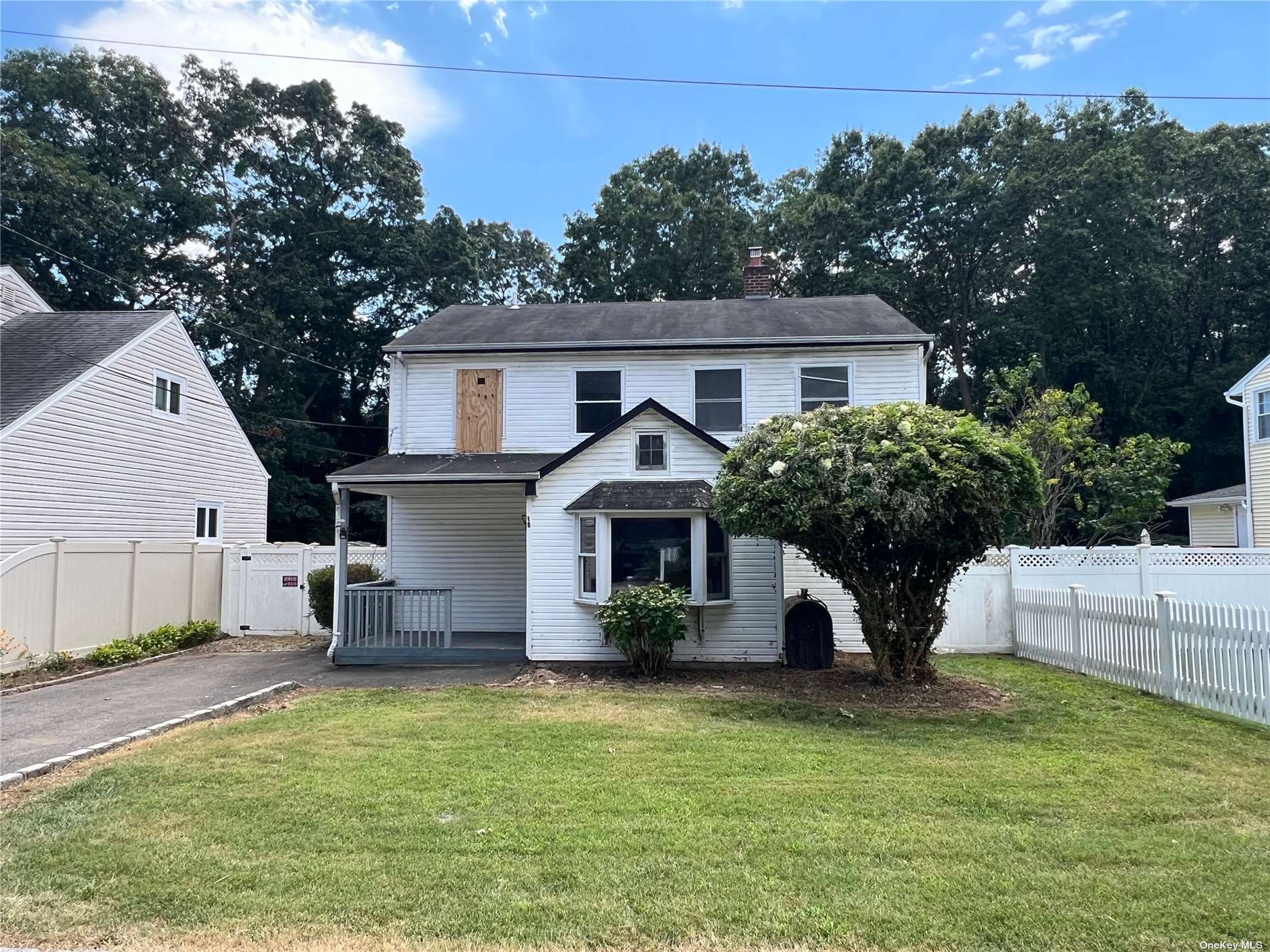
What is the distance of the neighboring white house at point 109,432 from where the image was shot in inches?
498

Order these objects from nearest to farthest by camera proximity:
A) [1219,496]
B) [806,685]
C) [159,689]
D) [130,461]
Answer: [806,685] → [159,689] → [130,461] → [1219,496]

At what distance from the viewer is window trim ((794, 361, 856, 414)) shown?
13500 millimetres

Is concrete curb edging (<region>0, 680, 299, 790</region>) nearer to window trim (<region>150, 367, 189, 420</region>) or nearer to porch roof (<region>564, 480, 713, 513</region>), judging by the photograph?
porch roof (<region>564, 480, 713, 513</region>)

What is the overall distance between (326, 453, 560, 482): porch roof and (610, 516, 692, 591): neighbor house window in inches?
65.0

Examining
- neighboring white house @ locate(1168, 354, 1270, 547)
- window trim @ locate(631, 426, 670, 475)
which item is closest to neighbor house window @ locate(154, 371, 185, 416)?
window trim @ locate(631, 426, 670, 475)

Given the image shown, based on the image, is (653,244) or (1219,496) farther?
(653,244)

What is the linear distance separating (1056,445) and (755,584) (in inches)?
465

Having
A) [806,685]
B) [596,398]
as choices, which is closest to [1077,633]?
[806,685]

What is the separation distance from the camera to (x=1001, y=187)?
3006 cm

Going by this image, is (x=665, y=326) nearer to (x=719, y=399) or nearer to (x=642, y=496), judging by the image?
(x=719, y=399)

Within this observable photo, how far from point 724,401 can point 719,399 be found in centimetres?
10

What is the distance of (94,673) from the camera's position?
35.3 feet

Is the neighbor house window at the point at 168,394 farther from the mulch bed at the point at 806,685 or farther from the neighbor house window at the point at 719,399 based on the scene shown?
the neighbor house window at the point at 719,399

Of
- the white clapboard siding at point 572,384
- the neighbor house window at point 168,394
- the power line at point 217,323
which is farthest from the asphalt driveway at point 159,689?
the power line at point 217,323
